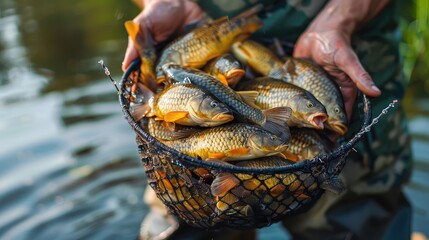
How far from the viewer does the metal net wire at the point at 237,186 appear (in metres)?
2.01

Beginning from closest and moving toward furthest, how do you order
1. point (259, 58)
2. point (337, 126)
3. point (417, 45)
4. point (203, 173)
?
point (203, 173)
point (337, 126)
point (259, 58)
point (417, 45)

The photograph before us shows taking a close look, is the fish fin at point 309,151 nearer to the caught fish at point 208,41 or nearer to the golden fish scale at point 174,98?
the golden fish scale at point 174,98

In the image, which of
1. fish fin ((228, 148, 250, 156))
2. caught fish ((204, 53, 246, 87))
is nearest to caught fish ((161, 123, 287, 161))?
fish fin ((228, 148, 250, 156))

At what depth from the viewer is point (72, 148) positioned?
493 centimetres

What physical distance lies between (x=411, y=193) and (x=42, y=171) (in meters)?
2.82

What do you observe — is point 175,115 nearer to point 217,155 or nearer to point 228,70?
point 217,155

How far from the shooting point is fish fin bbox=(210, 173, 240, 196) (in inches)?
78.4

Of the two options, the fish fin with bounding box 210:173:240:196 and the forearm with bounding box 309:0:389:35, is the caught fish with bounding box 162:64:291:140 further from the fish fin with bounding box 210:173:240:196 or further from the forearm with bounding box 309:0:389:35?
the forearm with bounding box 309:0:389:35

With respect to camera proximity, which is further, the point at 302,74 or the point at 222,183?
the point at 302,74

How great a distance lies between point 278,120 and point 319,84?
0.40 meters

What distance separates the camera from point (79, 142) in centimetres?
504

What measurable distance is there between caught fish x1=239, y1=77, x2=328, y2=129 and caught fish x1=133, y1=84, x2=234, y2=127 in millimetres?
299

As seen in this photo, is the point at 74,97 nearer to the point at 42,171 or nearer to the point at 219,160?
the point at 42,171

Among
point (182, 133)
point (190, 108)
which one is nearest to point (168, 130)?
point (182, 133)
